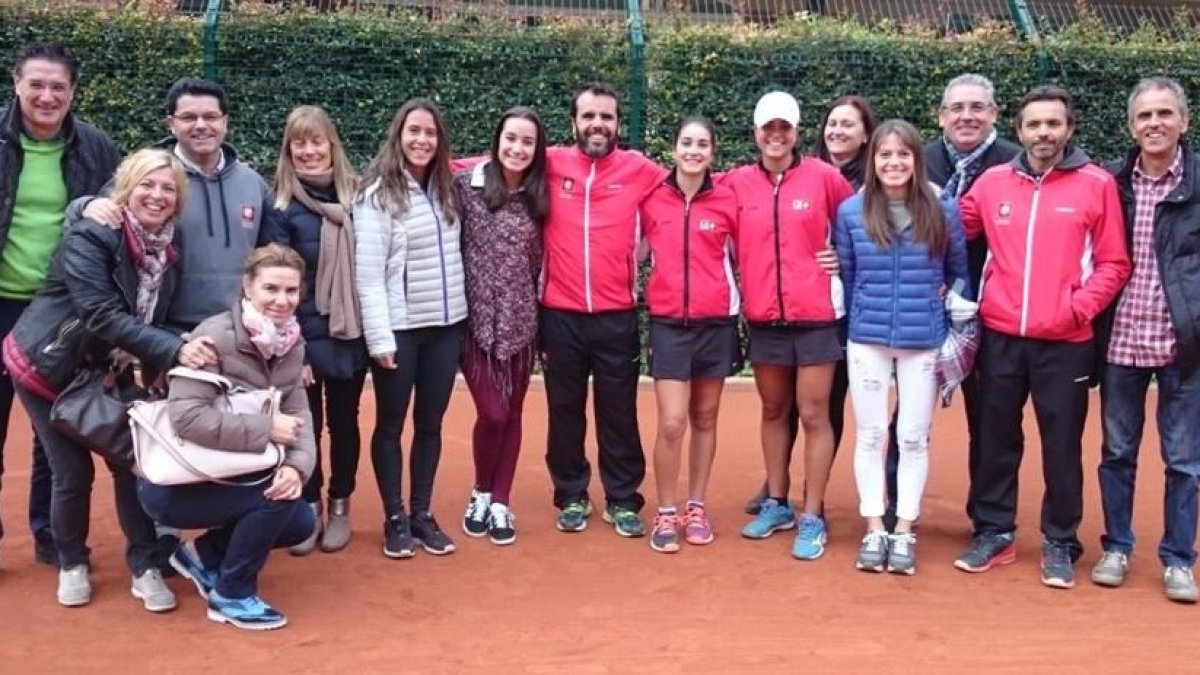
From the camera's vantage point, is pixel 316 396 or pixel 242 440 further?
pixel 316 396

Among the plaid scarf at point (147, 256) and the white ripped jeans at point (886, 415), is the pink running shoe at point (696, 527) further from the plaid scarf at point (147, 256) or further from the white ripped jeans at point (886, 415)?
the plaid scarf at point (147, 256)

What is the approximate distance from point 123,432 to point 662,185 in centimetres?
244

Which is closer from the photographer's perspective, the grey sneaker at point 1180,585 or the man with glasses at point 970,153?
the grey sneaker at point 1180,585

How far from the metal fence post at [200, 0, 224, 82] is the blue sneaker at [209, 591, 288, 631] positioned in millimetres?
5950

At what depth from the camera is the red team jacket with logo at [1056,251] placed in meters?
4.69

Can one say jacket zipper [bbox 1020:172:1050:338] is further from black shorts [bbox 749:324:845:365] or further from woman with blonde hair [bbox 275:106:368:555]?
woman with blonde hair [bbox 275:106:368:555]

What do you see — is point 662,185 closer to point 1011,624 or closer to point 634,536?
point 634,536

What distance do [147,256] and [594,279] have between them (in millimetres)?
1864

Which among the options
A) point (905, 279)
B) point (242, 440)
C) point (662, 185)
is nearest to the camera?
point (242, 440)

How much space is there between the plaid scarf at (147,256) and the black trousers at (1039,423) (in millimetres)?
3305

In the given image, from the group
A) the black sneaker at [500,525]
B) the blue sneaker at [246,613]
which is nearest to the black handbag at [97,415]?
the blue sneaker at [246,613]

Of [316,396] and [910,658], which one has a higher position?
[316,396]

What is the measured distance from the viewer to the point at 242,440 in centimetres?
412

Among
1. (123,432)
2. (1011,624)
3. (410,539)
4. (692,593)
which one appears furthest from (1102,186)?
(123,432)
